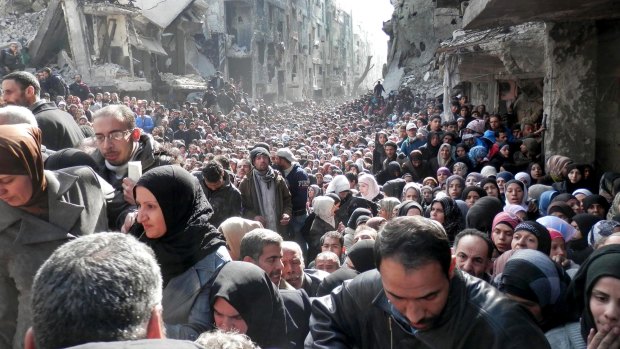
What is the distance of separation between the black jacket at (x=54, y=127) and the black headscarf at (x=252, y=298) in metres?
1.97

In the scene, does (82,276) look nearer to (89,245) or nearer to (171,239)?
(89,245)

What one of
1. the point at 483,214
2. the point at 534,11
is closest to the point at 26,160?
the point at 483,214

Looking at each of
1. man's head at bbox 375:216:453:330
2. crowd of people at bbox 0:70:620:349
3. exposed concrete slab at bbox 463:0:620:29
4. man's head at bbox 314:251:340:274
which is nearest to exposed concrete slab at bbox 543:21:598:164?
exposed concrete slab at bbox 463:0:620:29

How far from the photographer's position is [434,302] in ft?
7.25

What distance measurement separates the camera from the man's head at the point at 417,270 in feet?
7.14

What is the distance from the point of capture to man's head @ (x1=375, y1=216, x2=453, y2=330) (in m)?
2.18

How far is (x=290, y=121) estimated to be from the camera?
36.7 m

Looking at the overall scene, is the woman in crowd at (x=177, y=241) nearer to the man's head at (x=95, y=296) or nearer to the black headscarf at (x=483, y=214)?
the man's head at (x=95, y=296)

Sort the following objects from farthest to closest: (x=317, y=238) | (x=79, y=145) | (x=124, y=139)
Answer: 1. (x=317, y=238)
2. (x=79, y=145)
3. (x=124, y=139)

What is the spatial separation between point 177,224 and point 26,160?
0.69 meters

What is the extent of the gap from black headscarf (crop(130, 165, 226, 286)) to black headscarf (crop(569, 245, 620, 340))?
5.59 feet

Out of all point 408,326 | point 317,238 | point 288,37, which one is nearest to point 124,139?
point 408,326

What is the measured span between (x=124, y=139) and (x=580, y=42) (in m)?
6.93

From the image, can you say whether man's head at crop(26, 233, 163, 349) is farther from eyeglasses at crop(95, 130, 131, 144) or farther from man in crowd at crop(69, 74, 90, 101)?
man in crowd at crop(69, 74, 90, 101)
